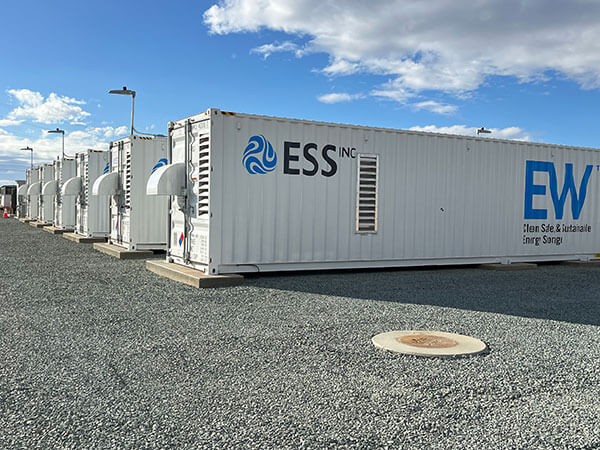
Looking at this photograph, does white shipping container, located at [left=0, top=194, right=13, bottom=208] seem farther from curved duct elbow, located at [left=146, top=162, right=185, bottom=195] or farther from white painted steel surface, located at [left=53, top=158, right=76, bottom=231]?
curved duct elbow, located at [left=146, top=162, right=185, bottom=195]

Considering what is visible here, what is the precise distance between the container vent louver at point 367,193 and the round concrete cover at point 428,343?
485 centimetres

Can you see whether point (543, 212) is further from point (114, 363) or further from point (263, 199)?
point (114, 363)

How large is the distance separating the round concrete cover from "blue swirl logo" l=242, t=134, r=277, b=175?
4724 mm

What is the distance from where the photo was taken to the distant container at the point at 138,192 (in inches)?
541

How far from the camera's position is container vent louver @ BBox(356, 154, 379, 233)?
36.0 ft

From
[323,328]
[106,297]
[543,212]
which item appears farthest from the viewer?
[543,212]

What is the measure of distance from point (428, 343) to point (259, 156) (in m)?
5.35

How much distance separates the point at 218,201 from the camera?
9.70 m

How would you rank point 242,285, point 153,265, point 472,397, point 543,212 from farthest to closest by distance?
point 543,212
point 153,265
point 242,285
point 472,397

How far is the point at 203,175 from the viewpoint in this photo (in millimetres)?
10016

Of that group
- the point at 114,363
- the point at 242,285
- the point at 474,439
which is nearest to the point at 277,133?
the point at 242,285

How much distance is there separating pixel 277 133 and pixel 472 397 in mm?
6851

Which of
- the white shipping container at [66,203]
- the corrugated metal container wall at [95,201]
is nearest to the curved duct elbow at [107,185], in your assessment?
the corrugated metal container wall at [95,201]

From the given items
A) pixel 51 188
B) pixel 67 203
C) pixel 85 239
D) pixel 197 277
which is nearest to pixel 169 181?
pixel 197 277
